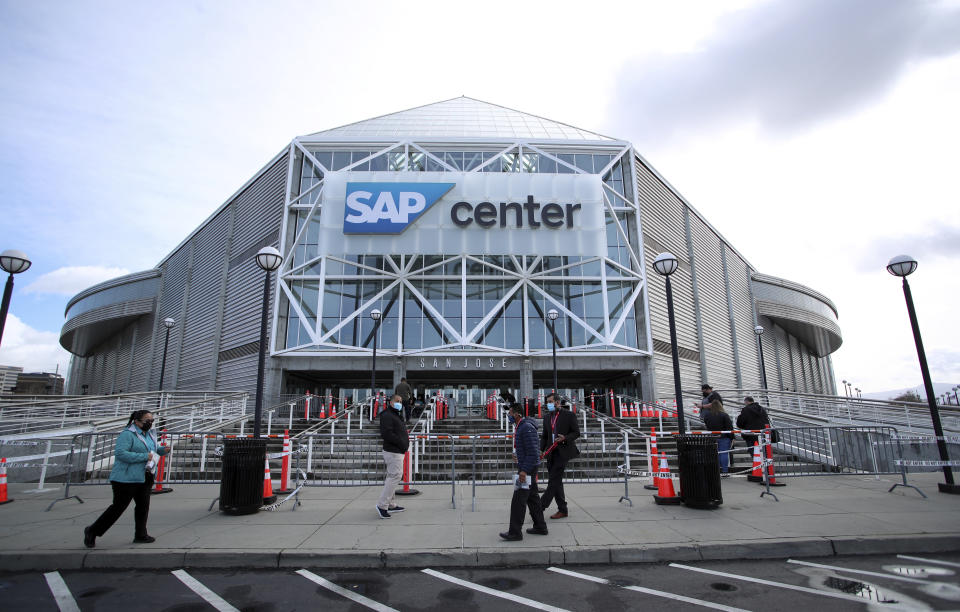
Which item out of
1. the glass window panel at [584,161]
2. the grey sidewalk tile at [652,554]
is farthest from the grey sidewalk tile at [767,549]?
the glass window panel at [584,161]

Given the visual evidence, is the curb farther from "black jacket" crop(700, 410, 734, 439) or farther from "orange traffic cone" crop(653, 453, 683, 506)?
"black jacket" crop(700, 410, 734, 439)

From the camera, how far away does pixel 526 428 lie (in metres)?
6.71

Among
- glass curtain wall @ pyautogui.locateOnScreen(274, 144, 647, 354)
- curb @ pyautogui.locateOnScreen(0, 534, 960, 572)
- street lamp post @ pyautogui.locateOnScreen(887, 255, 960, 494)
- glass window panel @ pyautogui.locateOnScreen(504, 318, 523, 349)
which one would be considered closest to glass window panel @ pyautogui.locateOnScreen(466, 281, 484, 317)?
glass curtain wall @ pyautogui.locateOnScreen(274, 144, 647, 354)

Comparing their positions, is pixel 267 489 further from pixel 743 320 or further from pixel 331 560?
pixel 743 320

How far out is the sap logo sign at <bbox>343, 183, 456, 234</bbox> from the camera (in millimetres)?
25500

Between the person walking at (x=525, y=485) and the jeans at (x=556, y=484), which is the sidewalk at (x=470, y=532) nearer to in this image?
the person walking at (x=525, y=485)

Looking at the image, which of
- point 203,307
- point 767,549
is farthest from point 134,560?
point 203,307

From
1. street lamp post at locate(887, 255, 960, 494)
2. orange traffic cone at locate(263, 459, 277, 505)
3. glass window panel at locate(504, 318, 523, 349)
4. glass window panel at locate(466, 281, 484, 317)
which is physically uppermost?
glass window panel at locate(466, 281, 484, 317)

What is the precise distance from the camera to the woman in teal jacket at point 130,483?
6.08 m

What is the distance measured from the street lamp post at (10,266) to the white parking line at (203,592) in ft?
24.7

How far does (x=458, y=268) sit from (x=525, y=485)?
A: 2121cm

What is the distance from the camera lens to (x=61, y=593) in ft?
16.0

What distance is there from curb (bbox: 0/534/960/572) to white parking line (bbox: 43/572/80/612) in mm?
346

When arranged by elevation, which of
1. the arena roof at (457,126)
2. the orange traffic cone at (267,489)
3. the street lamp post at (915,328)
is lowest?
the orange traffic cone at (267,489)
